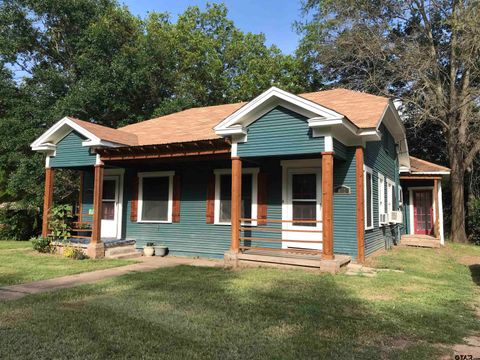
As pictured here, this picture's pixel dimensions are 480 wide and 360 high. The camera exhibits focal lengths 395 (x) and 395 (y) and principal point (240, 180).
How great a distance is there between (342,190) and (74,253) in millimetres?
7656

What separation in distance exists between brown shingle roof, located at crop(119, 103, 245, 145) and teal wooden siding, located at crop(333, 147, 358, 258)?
3.75 m

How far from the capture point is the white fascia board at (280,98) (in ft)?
28.5

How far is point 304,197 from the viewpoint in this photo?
10984mm

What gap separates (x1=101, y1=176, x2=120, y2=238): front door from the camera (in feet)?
44.1

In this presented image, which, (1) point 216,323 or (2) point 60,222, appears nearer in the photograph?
(1) point 216,323

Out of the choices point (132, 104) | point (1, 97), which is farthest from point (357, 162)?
point (1, 97)

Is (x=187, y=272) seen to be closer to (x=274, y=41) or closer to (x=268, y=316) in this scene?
(x=268, y=316)

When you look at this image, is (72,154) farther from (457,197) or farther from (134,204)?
(457,197)

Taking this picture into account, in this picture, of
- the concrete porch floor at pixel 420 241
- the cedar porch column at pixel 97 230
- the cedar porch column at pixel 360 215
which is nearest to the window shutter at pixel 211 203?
the cedar porch column at pixel 97 230

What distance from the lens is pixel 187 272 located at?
29.5 feet

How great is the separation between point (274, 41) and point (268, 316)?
2779 centimetres

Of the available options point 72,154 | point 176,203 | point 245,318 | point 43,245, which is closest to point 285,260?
point 245,318

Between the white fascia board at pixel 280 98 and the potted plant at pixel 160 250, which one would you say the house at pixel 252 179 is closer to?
the white fascia board at pixel 280 98

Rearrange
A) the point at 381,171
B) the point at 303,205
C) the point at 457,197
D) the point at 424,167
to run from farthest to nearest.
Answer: the point at 457,197 < the point at 424,167 < the point at 381,171 < the point at 303,205
